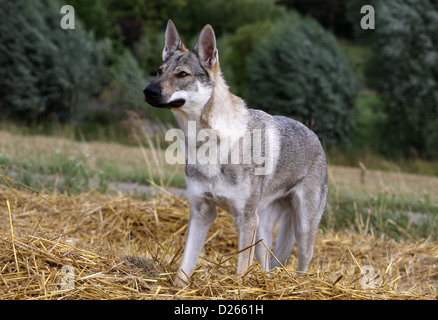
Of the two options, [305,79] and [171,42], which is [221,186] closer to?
[171,42]

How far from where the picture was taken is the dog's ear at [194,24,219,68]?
376cm

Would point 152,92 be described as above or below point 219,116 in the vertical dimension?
above

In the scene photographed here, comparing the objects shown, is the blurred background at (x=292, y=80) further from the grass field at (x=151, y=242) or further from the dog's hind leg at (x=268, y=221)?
the dog's hind leg at (x=268, y=221)

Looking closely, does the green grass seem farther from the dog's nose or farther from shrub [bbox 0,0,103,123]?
shrub [bbox 0,0,103,123]

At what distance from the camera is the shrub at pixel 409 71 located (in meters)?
16.1

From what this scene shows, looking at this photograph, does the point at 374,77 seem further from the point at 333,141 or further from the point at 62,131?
the point at 62,131

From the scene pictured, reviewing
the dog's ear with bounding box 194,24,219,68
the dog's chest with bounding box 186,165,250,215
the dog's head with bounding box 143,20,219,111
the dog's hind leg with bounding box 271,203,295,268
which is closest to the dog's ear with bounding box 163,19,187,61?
the dog's head with bounding box 143,20,219,111

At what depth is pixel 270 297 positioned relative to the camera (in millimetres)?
3191

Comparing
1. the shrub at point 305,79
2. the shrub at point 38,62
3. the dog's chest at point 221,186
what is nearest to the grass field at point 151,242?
the dog's chest at point 221,186

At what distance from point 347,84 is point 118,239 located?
13080 millimetres

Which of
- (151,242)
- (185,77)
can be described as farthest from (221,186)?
(151,242)

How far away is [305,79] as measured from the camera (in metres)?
16.0

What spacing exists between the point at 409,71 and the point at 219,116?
14.2 meters

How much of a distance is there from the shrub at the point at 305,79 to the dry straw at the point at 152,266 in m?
10.8
